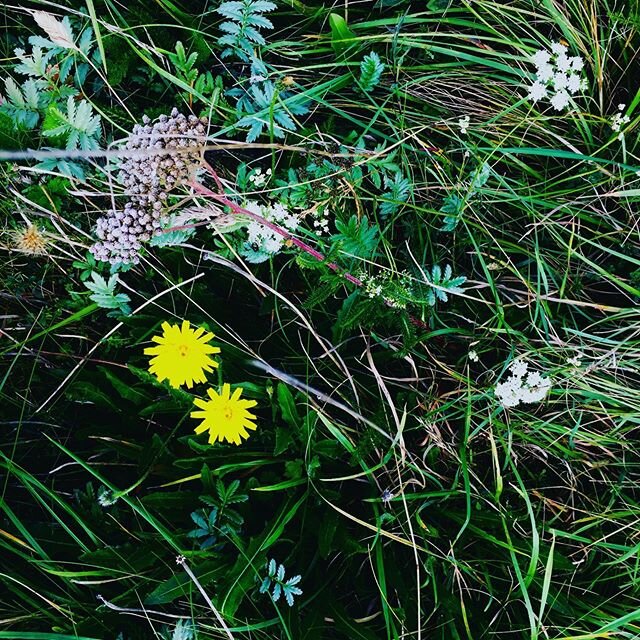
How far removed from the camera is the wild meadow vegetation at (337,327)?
1.53 metres

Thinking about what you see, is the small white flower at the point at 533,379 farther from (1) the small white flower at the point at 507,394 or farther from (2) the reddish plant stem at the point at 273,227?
(2) the reddish plant stem at the point at 273,227

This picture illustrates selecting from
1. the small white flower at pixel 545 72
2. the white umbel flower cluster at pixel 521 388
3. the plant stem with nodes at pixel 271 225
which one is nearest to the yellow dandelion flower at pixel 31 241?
the plant stem with nodes at pixel 271 225

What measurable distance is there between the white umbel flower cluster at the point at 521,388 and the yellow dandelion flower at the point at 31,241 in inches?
48.7

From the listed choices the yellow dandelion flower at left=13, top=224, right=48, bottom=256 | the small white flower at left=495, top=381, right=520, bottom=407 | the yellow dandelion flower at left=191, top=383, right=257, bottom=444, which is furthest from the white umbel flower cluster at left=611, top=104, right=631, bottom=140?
the yellow dandelion flower at left=13, top=224, right=48, bottom=256

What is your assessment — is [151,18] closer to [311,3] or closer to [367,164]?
[311,3]

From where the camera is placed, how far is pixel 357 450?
1.55m

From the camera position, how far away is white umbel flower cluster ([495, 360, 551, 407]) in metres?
1.51

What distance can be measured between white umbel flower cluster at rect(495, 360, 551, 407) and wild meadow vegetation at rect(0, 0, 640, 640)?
10 millimetres

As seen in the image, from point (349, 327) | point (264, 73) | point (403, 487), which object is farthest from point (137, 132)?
point (403, 487)

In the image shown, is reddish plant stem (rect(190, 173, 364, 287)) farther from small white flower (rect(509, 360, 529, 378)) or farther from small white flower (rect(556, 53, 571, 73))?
small white flower (rect(556, 53, 571, 73))

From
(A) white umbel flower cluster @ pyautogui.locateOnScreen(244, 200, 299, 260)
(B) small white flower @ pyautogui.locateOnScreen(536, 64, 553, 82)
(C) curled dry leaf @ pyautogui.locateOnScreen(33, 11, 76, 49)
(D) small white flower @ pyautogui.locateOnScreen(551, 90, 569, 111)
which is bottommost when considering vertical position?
(A) white umbel flower cluster @ pyautogui.locateOnScreen(244, 200, 299, 260)

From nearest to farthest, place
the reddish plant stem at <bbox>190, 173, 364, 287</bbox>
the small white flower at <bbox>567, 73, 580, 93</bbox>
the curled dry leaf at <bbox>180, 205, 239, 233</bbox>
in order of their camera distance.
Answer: the reddish plant stem at <bbox>190, 173, 364, 287</bbox> < the curled dry leaf at <bbox>180, 205, 239, 233</bbox> < the small white flower at <bbox>567, 73, 580, 93</bbox>

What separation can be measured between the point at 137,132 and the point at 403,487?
1.10 metres

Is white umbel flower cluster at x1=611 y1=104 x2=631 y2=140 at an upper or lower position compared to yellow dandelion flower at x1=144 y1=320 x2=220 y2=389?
upper
